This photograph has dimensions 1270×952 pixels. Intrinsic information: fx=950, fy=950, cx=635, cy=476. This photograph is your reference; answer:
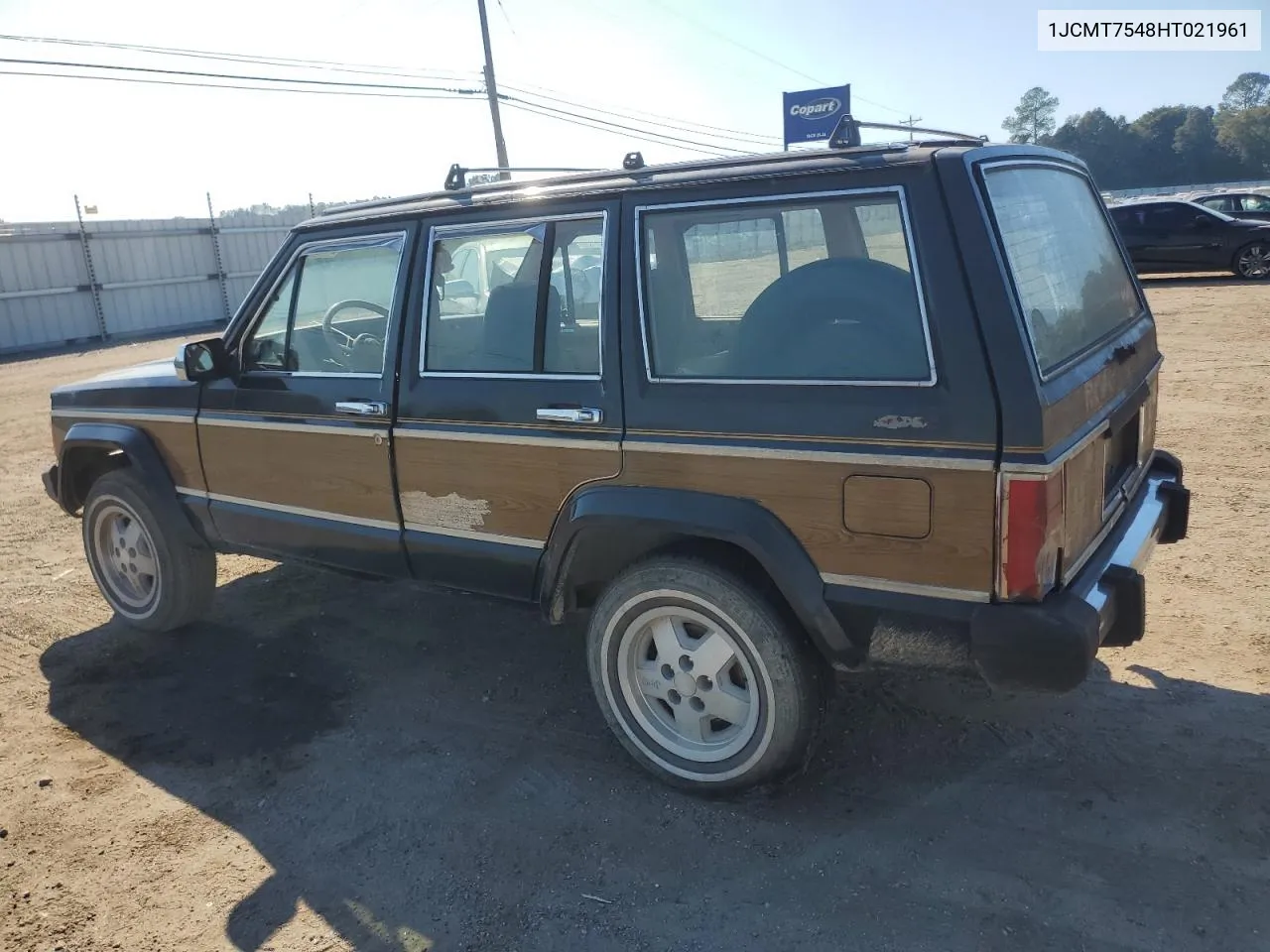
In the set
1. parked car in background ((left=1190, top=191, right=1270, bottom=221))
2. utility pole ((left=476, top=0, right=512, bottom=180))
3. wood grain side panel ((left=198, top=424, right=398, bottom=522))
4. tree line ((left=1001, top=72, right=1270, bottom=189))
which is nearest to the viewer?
wood grain side panel ((left=198, top=424, right=398, bottom=522))

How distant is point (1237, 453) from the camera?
648 cm

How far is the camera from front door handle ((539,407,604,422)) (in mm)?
3180

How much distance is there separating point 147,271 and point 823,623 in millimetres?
23075

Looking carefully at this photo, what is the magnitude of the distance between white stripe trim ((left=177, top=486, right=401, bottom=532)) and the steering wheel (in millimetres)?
696

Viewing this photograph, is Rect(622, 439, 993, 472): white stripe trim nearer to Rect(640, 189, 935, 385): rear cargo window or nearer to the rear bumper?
Rect(640, 189, 935, 385): rear cargo window

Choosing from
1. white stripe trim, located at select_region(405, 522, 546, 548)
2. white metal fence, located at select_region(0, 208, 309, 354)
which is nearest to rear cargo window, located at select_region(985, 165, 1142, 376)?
white stripe trim, located at select_region(405, 522, 546, 548)

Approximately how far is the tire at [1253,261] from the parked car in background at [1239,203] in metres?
1.16

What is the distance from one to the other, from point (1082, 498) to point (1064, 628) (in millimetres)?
472

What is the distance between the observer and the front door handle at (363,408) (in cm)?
371

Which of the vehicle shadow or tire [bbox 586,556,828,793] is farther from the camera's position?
tire [bbox 586,556,828,793]

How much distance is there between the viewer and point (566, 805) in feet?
10.6

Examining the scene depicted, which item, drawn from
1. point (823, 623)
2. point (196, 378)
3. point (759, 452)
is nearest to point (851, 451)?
→ point (759, 452)

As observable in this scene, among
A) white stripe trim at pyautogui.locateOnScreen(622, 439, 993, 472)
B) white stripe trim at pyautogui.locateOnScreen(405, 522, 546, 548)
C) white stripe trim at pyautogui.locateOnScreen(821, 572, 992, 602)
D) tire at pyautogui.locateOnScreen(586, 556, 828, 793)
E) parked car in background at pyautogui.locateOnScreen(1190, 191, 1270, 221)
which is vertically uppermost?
parked car in background at pyautogui.locateOnScreen(1190, 191, 1270, 221)

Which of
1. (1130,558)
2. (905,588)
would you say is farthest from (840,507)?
(1130,558)
